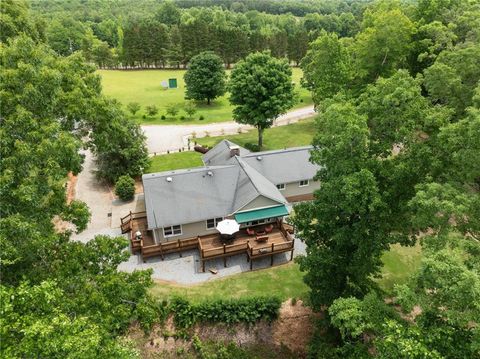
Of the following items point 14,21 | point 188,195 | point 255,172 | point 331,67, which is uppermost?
point 14,21

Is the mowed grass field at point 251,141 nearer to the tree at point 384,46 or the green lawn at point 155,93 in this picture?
the green lawn at point 155,93

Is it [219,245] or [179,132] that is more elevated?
[179,132]

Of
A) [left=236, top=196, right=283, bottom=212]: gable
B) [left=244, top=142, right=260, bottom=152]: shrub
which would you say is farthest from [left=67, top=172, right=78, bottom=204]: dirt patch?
[left=244, top=142, right=260, bottom=152]: shrub

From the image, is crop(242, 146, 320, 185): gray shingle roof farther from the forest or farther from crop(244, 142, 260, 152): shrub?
the forest

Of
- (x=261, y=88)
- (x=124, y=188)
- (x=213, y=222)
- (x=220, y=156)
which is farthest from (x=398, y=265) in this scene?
(x=124, y=188)

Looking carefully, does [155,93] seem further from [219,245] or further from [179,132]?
[219,245]

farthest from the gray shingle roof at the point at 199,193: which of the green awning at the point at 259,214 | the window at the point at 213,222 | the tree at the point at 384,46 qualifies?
the tree at the point at 384,46

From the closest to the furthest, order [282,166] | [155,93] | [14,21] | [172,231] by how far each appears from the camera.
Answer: [172,231], [14,21], [282,166], [155,93]
